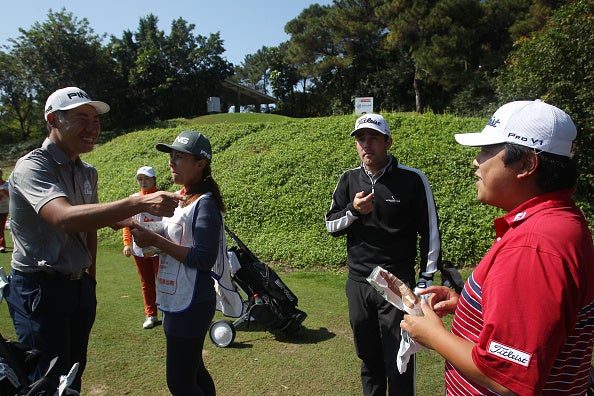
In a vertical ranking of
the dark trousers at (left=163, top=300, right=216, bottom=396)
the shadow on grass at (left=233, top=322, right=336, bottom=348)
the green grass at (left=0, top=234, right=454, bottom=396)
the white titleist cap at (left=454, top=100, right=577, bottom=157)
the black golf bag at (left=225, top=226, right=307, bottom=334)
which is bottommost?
the shadow on grass at (left=233, top=322, right=336, bottom=348)

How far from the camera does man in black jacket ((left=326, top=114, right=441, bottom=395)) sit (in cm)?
328

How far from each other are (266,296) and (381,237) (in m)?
2.37

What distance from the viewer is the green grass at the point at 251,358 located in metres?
4.01

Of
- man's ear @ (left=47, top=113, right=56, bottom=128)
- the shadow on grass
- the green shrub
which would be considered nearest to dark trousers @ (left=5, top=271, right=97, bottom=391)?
man's ear @ (left=47, top=113, right=56, bottom=128)

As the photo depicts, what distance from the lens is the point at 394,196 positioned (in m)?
3.33

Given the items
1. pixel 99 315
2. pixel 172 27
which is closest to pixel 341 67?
pixel 172 27

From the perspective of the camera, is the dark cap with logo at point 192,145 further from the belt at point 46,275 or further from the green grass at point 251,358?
the green grass at point 251,358

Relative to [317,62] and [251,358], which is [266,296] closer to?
[251,358]

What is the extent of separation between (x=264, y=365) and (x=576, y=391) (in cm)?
341

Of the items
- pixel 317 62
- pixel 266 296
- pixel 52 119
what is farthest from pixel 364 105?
pixel 317 62

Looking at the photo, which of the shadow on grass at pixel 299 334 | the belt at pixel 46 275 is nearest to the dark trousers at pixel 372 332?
the shadow on grass at pixel 299 334

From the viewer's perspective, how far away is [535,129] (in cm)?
145

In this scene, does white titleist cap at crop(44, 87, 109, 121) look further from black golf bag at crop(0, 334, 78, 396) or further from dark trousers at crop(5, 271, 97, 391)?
black golf bag at crop(0, 334, 78, 396)

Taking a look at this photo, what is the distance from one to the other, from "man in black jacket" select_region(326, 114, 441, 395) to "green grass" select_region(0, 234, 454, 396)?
84cm
